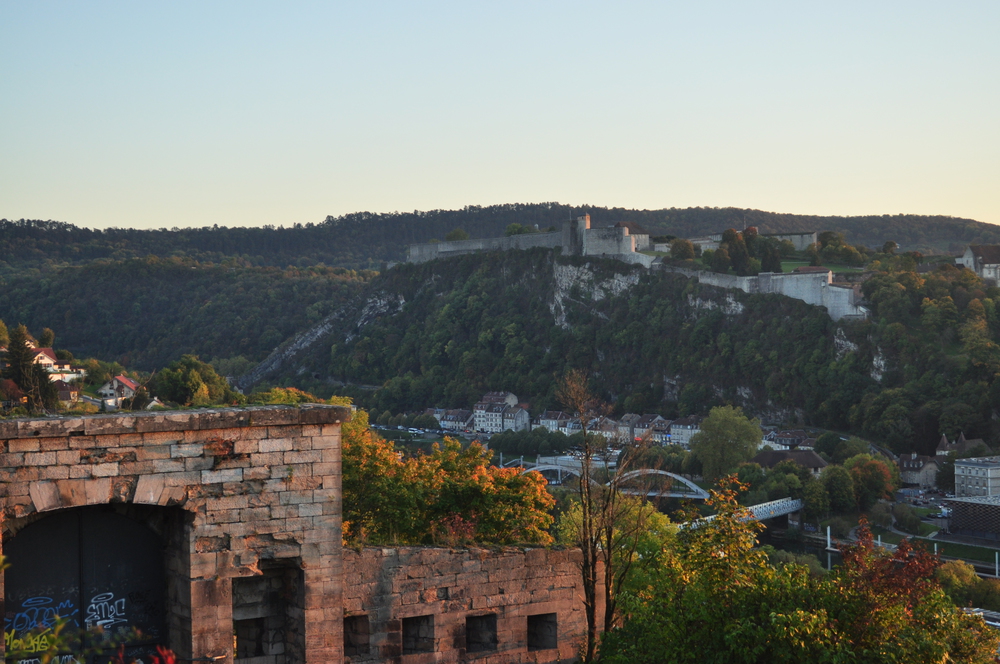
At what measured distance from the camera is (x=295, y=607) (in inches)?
423

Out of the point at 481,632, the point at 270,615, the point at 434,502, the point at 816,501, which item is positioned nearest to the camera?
the point at 270,615

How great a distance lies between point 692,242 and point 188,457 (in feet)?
374

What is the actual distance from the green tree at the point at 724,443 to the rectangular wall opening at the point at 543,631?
6987 cm

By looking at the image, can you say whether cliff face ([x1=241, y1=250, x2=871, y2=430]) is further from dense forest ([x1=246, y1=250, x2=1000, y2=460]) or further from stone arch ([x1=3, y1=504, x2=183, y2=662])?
stone arch ([x1=3, y1=504, x2=183, y2=662])

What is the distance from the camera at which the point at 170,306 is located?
517 feet

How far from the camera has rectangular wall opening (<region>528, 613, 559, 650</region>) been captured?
12.8 m

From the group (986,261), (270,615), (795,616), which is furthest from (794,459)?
(270,615)

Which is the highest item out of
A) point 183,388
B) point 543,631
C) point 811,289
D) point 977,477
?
point 811,289

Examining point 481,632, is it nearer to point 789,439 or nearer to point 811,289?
point 789,439

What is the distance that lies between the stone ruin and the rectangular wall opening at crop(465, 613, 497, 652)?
1.30 meters

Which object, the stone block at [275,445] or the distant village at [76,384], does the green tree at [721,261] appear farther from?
the stone block at [275,445]

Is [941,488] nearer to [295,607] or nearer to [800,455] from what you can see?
[800,455]

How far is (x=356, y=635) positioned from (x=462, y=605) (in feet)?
4.32

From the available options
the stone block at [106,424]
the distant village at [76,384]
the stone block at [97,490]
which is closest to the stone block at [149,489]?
the stone block at [97,490]
